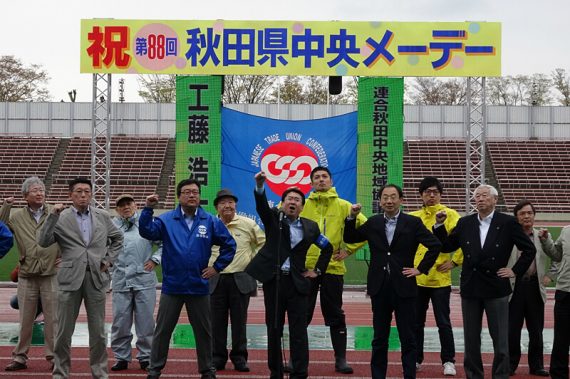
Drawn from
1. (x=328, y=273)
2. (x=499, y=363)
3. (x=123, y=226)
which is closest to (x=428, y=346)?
(x=328, y=273)

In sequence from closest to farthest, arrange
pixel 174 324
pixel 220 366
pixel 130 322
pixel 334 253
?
pixel 174 324, pixel 334 253, pixel 220 366, pixel 130 322

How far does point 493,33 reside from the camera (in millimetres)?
17312

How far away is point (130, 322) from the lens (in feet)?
32.0

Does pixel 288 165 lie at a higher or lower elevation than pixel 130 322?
higher

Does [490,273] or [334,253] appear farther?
[334,253]

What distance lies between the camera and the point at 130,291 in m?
9.83

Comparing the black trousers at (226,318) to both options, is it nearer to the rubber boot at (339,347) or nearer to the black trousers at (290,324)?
the rubber boot at (339,347)

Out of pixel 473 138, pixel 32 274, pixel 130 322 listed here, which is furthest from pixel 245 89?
pixel 32 274

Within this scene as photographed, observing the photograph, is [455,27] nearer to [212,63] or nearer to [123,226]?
[212,63]

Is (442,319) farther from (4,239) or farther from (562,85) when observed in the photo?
(562,85)

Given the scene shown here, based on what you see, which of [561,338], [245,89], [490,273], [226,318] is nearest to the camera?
[490,273]

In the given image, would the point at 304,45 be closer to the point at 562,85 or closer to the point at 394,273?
the point at 394,273

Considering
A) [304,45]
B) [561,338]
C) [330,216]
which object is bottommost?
[561,338]

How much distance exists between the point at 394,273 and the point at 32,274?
3.72m
